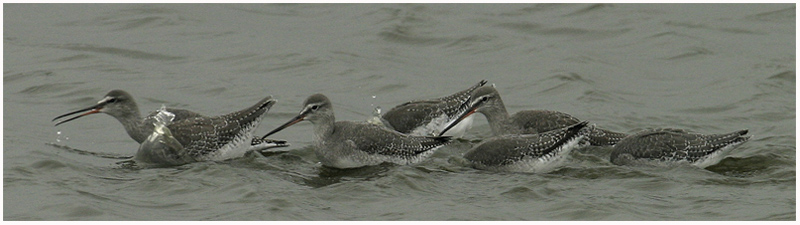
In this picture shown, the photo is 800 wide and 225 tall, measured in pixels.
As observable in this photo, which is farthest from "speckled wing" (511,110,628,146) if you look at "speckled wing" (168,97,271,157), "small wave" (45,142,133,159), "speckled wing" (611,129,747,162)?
"small wave" (45,142,133,159)

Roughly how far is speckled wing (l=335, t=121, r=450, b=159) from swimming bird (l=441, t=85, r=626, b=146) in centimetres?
109

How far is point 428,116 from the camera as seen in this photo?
1902 cm

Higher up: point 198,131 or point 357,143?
point 198,131

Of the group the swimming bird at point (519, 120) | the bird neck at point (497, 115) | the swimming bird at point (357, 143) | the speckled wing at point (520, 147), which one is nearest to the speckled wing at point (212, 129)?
the swimming bird at point (357, 143)

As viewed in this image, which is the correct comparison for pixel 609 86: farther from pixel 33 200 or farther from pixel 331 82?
pixel 33 200

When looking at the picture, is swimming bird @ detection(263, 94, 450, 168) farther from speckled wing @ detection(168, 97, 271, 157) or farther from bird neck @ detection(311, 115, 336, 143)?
speckled wing @ detection(168, 97, 271, 157)

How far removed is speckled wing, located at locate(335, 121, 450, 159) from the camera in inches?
659

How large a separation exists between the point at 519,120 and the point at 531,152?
6.60ft

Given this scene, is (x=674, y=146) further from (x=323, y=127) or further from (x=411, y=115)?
(x=323, y=127)

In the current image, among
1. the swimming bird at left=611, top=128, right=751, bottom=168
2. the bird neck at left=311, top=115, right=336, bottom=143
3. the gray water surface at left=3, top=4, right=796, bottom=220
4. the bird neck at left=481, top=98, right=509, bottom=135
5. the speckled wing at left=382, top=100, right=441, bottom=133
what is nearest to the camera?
the gray water surface at left=3, top=4, right=796, bottom=220

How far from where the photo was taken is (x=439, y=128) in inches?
758

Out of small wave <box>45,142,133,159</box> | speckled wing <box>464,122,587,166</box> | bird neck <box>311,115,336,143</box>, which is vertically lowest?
small wave <box>45,142,133,159</box>

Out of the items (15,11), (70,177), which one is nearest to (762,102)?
(70,177)

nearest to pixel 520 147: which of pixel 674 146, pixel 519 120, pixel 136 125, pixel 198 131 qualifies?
pixel 519 120
